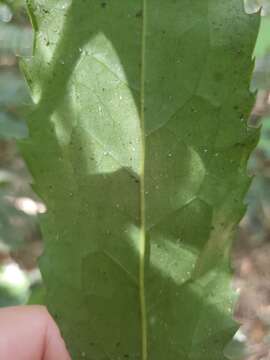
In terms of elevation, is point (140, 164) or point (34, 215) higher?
point (34, 215)

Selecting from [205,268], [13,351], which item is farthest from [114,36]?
[13,351]

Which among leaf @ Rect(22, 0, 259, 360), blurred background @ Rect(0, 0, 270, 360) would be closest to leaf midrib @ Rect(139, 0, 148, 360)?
leaf @ Rect(22, 0, 259, 360)

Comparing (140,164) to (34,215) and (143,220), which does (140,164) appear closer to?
(143,220)

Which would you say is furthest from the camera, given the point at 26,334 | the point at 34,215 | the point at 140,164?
the point at 34,215

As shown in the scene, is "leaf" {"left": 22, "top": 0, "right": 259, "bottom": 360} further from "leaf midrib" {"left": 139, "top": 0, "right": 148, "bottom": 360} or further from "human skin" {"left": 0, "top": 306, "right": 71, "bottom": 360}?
"human skin" {"left": 0, "top": 306, "right": 71, "bottom": 360}

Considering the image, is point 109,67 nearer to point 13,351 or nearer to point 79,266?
point 79,266

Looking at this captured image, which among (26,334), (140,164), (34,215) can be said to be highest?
(34,215)

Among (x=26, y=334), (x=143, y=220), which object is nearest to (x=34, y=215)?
(x=26, y=334)

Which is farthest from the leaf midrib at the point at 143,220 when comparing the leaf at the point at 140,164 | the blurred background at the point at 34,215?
the blurred background at the point at 34,215
